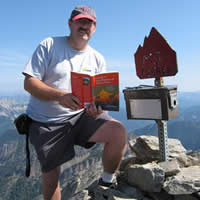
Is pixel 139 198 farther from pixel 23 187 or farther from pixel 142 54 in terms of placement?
pixel 23 187

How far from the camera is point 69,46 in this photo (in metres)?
4.82

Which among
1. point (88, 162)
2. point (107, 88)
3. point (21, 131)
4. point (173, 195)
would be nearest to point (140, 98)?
point (107, 88)

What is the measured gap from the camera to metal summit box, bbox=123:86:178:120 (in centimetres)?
454

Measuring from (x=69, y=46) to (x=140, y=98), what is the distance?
6.59 feet

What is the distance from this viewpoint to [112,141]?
4.48m

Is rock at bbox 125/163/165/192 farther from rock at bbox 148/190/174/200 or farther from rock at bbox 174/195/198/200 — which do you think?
rock at bbox 174/195/198/200

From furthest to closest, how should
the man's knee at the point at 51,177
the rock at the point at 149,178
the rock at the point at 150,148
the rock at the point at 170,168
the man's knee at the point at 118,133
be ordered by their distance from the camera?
the rock at the point at 150,148
the rock at the point at 170,168
the rock at the point at 149,178
the man's knee at the point at 118,133
the man's knee at the point at 51,177

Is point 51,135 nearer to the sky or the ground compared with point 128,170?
nearer to the sky

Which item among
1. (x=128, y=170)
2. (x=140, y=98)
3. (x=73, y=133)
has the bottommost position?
(x=128, y=170)

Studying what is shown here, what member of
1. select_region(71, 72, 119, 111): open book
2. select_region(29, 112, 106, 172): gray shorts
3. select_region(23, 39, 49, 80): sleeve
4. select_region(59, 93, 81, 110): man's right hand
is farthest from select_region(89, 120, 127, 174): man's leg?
select_region(23, 39, 49, 80): sleeve

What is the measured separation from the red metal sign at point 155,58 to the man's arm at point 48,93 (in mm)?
2231

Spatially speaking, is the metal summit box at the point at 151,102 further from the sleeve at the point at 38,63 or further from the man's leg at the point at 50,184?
the man's leg at the point at 50,184

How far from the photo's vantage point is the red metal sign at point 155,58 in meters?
4.86

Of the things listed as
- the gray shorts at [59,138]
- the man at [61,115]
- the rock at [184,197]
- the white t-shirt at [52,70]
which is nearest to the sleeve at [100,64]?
the man at [61,115]
